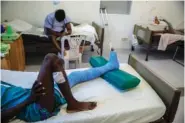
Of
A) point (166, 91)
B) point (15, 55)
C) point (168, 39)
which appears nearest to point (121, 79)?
point (166, 91)

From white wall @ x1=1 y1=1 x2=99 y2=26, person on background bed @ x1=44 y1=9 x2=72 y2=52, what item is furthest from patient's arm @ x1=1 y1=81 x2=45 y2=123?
white wall @ x1=1 y1=1 x2=99 y2=26

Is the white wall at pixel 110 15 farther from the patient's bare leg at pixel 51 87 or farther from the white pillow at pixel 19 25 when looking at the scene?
the patient's bare leg at pixel 51 87

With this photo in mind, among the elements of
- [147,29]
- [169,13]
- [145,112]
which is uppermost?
[169,13]

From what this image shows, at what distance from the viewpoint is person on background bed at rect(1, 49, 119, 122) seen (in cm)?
122

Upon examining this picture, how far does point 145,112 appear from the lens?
1450 mm

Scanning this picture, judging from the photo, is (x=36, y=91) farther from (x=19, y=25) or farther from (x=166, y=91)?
(x=19, y=25)

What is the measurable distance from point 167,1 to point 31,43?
3.22 meters

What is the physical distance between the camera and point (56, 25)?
3137 millimetres

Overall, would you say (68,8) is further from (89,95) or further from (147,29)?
(89,95)

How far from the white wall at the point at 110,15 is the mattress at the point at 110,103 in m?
2.28

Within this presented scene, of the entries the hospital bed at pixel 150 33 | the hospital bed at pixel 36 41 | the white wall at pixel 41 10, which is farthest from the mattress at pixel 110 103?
the white wall at pixel 41 10

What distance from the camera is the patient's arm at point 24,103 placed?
1.19m

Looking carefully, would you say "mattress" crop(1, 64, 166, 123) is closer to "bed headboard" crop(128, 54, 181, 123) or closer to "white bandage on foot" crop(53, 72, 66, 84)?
"bed headboard" crop(128, 54, 181, 123)

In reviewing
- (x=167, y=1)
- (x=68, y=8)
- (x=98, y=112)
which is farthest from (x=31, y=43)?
(x=167, y=1)
